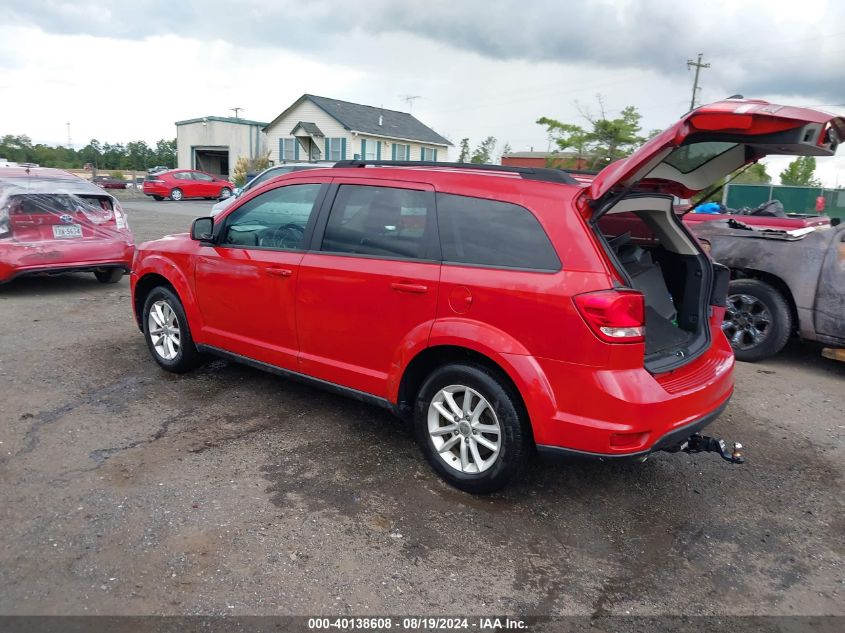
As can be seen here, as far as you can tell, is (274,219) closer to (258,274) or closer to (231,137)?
(258,274)

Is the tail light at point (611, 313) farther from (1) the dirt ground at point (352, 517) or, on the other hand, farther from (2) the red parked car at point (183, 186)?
(2) the red parked car at point (183, 186)

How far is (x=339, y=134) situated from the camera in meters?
36.3

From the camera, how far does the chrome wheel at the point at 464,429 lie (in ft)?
11.1

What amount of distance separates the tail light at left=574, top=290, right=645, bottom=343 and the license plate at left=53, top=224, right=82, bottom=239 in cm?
742

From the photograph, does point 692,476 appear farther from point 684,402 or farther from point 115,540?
point 115,540

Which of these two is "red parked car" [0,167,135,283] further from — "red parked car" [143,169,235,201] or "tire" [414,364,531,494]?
"red parked car" [143,169,235,201]

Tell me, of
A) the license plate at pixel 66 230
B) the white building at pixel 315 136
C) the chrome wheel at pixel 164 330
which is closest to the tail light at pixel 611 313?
the chrome wheel at pixel 164 330

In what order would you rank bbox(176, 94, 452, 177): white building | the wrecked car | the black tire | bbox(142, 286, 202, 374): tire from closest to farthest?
bbox(142, 286, 202, 374): tire
the wrecked car
the black tire
bbox(176, 94, 452, 177): white building

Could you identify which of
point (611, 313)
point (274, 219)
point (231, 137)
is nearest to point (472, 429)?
point (611, 313)

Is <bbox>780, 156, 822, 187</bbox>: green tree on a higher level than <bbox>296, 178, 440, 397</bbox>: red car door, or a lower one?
higher

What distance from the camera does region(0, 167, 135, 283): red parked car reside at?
7809 mm

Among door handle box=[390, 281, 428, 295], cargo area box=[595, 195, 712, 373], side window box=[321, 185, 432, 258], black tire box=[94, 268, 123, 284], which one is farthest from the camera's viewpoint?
black tire box=[94, 268, 123, 284]

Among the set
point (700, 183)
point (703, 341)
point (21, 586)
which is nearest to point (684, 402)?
point (703, 341)

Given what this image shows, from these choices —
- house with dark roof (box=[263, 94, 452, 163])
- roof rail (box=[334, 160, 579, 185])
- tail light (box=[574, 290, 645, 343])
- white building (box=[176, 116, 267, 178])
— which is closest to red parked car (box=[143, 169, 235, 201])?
house with dark roof (box=[263, 94, 452, 163])
